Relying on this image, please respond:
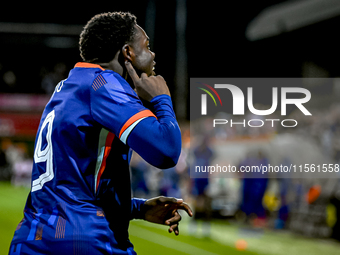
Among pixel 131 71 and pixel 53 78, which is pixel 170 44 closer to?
pixel 53 78

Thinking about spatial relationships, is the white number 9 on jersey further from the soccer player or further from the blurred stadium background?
the blurred stadium background

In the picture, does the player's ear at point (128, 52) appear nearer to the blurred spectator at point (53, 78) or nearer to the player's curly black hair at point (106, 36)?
the player's curly black hair at point (106, 36)

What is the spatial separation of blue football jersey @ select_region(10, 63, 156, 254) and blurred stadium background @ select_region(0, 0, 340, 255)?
6213 millimetres

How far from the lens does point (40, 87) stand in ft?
101

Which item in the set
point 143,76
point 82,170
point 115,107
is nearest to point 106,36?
point 143,76

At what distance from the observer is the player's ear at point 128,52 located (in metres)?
1.89

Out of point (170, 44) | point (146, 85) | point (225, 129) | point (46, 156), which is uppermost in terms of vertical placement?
point (170, 44)

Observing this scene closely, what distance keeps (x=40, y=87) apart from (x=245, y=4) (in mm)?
16113

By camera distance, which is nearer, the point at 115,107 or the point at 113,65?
the point at 115,107

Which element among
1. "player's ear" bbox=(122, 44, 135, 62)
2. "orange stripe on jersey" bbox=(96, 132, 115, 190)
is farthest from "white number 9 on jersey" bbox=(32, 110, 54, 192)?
"player's ear" bbox=(122, 44, 135, 62)

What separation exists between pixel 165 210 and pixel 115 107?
782 mm

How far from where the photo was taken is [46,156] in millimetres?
Result: 1780

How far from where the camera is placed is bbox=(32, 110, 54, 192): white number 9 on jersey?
176 cm

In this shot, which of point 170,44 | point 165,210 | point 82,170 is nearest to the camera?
point 82,170
